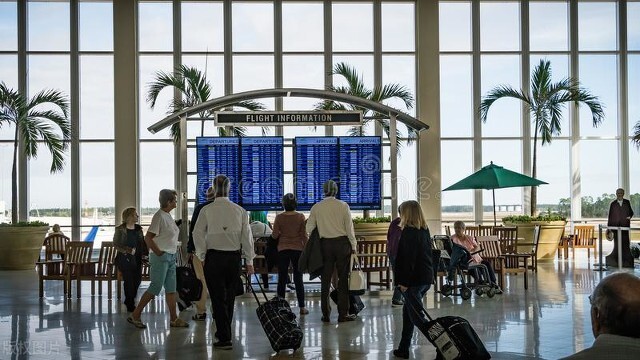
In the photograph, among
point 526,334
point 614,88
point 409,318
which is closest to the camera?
point 409,318

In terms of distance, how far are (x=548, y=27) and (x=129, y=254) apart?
1552cm

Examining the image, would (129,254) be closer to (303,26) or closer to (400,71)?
(303,26)

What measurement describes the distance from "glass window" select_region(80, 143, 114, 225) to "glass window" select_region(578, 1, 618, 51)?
13088 mm

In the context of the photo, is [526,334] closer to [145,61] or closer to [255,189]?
[255,189]

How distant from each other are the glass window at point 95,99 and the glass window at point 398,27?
735 centimetres

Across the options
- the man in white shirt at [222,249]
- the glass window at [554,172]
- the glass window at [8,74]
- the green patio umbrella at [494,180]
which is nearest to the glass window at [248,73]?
the glass window at [8,74]

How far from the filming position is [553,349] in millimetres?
7312

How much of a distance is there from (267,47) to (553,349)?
1545 centimetres

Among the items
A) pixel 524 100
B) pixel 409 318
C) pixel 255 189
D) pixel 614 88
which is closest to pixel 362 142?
pixel 255 189

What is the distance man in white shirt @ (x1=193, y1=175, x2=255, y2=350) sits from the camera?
7352 millimetres

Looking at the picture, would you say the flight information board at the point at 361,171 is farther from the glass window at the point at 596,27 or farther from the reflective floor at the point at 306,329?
the glass window at the point at 596,27

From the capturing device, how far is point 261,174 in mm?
12539

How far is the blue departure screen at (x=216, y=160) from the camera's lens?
40.6ft

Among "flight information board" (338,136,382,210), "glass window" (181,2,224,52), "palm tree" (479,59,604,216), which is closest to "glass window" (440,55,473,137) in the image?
"palm tree" (479,59,604,216)
